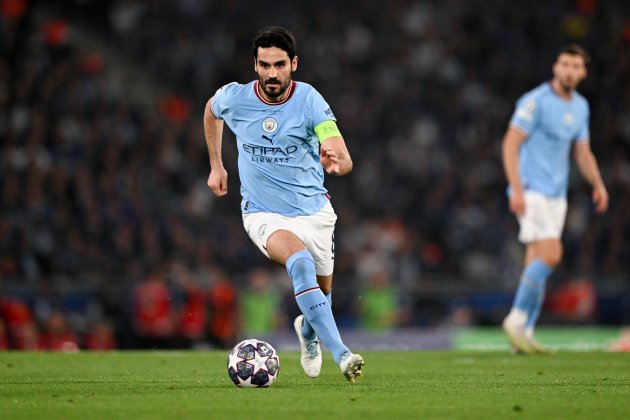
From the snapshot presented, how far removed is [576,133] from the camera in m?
11.9

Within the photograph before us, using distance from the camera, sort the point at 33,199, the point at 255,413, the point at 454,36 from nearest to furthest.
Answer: the point at 255,413, the point at 33,199, the point at 454,36

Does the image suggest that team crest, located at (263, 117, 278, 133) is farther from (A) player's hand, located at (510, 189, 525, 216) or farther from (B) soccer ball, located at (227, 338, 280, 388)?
(A) player's hand, located at (510, 189, 525, 216)

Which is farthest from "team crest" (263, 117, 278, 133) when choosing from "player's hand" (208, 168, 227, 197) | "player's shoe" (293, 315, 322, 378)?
"player's shoe" (293, 315, 322, 378)

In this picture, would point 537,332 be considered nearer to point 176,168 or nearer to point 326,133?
point 176,168

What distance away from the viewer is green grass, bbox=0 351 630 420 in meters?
6.20

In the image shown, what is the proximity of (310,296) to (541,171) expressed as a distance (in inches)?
180

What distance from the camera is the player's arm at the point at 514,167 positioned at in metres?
11.1

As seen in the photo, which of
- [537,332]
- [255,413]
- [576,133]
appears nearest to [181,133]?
[537,332]

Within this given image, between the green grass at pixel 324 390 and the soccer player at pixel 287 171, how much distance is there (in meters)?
0.65

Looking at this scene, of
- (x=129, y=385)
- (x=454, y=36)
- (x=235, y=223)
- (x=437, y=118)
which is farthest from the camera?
(x=454, y=36)

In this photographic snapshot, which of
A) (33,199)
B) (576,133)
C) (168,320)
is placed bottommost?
(168,320)

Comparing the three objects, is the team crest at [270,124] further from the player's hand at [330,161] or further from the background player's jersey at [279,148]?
the player's hand at [330,161]

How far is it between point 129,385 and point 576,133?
5961mm

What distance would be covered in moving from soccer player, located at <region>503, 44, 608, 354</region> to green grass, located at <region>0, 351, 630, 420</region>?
79 cm
